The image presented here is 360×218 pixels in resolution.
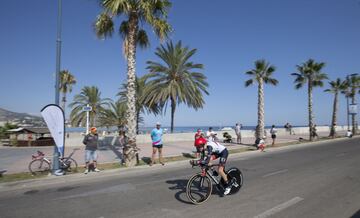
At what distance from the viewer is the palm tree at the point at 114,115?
130 feet

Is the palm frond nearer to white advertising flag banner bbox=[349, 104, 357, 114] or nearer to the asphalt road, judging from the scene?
the asphalt road

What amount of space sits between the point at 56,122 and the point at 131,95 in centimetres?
363

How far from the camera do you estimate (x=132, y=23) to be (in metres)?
13.8

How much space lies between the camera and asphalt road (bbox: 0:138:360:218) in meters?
5.97

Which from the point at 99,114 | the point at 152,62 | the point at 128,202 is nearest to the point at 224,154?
the point at 128,202

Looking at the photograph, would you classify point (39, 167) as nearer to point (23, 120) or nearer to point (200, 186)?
point (200, 186)

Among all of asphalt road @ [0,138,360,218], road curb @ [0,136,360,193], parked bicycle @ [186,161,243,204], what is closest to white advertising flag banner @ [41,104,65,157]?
road curb @ [0,136,360,193]

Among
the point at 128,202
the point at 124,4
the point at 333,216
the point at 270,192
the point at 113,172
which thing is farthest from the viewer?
the point at 124,4

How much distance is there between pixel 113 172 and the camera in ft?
38.5

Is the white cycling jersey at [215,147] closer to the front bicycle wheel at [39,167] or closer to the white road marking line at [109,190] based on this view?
the white road marking line at [109,190]

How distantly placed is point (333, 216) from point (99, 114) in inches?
1579

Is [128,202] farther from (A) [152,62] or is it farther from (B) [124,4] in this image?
(A) [152,62]

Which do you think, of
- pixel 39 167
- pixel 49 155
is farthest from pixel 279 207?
pixel 49 155

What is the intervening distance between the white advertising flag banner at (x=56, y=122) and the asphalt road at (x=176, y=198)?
1.76 metres
